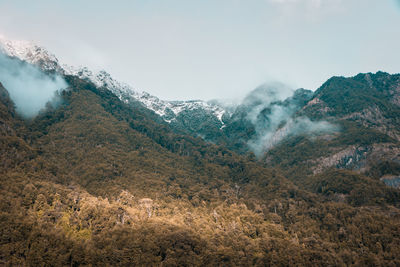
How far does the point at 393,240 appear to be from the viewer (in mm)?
130000

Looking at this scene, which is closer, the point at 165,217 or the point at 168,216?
the point at 165,217

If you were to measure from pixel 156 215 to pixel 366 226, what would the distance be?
349 ft

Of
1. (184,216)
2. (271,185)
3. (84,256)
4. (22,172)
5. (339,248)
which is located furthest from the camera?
(271,185)

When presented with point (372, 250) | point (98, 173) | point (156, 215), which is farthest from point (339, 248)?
point (98, 173)

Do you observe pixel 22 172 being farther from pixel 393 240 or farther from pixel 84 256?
pixel 393 240

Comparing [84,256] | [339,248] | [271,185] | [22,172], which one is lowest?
[84,256]

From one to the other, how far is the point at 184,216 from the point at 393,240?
330ft

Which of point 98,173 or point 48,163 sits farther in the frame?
point 98,173

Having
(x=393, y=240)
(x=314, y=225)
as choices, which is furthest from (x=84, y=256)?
(x=393, y=240)

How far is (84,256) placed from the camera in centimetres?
10844

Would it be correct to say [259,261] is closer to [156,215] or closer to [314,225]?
[314,225]

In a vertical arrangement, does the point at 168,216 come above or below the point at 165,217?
above

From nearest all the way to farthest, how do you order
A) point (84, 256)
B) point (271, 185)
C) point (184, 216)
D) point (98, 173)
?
point (84, 256) < point (184, 216) < point (98, 173) < point (271, 185)

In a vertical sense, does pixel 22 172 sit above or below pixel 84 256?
above
